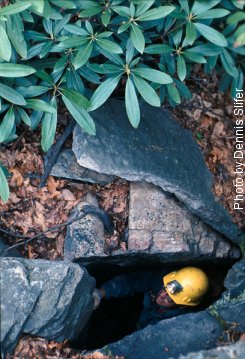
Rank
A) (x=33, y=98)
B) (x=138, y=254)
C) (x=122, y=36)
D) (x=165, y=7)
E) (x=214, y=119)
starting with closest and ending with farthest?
(x=165, y=7) → (x=122, y=36) → (x=33, y=98) → (x=138, y=254) → (x=214, y=119)

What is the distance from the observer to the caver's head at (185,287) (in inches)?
165

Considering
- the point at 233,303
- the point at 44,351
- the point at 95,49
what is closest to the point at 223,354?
the point at 233,303

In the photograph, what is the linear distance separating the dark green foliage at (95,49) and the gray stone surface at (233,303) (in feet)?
4.69

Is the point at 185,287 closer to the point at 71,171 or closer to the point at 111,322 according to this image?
the point at 111,322

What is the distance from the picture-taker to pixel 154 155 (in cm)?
377

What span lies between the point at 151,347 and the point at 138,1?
7.30 ft

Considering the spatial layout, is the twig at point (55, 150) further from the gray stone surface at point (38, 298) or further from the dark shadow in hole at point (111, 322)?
the dark shadow in hole at point (111, 322)

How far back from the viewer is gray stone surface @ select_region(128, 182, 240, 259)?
385cm

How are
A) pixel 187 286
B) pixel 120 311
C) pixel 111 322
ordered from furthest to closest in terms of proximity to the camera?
1. pixel 120 311
2. pixel 111 322
3. pixel 187 286

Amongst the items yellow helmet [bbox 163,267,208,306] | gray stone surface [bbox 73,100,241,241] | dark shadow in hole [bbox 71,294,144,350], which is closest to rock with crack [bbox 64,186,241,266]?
gray stone surface [bbox 73,100,241,241]

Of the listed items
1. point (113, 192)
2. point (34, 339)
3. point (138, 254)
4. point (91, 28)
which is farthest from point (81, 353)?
point (91, 28)

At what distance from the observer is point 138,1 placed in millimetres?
2912

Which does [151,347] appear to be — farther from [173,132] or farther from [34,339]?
[173,132]

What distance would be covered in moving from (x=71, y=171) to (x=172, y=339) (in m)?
1.45
